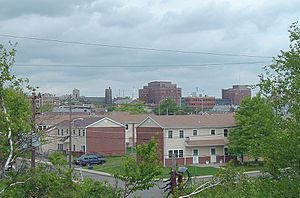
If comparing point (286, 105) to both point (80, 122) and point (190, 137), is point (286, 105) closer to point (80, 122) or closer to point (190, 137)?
point (190, 137)

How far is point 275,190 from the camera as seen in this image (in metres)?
13.8

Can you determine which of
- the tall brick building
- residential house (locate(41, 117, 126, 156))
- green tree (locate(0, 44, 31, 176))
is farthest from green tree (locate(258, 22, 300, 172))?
the tall brick building

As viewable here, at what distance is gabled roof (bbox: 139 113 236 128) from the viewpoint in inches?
2311

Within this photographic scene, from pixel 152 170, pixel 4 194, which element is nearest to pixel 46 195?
pixel 4 194

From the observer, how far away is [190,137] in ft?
193

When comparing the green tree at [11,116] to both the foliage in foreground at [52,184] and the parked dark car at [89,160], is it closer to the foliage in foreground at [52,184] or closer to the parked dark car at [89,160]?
the foliage in foreground at [52,184]

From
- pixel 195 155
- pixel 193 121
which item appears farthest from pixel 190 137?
pixel 193 121

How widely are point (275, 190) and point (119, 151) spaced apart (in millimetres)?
53604

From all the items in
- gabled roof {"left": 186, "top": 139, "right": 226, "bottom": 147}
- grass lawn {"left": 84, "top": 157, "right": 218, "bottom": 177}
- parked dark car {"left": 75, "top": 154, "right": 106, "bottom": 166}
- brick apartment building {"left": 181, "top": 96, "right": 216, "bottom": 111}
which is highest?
brick apartment building {"left": 181, "top": 96, "right": 216, "bottom": 111}

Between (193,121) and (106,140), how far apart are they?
12.7 meters

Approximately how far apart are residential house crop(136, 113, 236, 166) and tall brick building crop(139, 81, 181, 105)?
102433 millimetres

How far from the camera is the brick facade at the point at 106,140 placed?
216ft

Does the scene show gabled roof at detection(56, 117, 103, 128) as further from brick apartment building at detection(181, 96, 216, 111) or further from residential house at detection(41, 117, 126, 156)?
brick apartment building at detection(181, 96, 216, 111)

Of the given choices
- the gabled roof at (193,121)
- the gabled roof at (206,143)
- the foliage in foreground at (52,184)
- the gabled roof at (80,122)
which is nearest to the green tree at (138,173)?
the foliage in foreground at (52,184)
